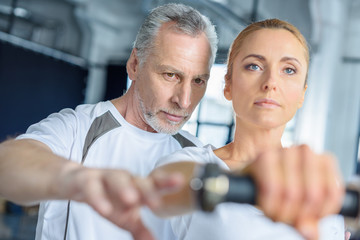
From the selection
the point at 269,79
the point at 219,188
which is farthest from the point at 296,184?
the point at 269,79

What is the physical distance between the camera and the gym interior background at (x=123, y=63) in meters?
9.59

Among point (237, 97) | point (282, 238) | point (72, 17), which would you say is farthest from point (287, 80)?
point (72, 17)

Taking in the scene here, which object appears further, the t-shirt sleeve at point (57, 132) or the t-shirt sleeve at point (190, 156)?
the t-shirt sleeve at point (57, 132)

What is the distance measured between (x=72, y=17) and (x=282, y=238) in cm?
1160

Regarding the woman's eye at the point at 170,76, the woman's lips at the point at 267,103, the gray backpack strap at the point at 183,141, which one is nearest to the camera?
the woman's lips at the point at 267,103

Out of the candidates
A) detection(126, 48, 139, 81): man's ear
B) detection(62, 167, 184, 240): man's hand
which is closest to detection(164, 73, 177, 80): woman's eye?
detection(126, 48, 139, 81): man's ear

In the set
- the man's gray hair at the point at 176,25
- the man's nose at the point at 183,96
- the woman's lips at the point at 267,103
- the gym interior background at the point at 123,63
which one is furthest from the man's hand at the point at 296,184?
the gym interior background at the point at 123,63

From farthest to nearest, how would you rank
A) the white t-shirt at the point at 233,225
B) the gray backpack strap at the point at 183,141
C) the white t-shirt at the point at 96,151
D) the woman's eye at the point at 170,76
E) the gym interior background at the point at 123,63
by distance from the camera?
1. the gym interior background at the point at 123,63
2. the gray backpack strap at the point at 183,141
3. the woman's eye at the point at 170,76
4. the white t-shirt at the point at 96,151
5. the white t-shirt at the point at 233,225

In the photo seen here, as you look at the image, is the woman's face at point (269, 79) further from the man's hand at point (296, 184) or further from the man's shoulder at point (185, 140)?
the man's hand at point (296, 184)

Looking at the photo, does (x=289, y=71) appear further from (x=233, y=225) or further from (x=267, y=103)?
(x=233, y=225)

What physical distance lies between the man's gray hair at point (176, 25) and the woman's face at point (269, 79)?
1.44 feet

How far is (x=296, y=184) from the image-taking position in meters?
0.54

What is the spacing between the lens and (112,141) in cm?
180

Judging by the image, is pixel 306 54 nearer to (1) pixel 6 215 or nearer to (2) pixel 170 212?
(2) pixel 170 212
